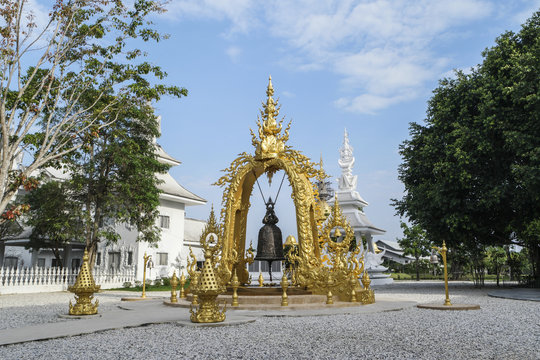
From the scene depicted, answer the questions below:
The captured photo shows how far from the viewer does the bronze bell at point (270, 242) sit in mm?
12547

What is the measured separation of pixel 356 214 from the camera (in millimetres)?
35969

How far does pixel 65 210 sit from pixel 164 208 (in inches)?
314

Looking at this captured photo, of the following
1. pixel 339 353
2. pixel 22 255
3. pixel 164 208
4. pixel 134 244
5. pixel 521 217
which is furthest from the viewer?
pixel 22 255

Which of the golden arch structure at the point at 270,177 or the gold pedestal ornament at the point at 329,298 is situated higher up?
the golden arch structure at the point at 270,177

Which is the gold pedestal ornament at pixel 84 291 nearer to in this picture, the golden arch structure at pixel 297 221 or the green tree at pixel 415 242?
the golden arch structure at pixel 297 221

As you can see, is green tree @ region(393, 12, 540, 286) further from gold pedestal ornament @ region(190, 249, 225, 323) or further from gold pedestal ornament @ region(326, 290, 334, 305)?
gold pedestal ornament @ region(190, 249, 225, 323)

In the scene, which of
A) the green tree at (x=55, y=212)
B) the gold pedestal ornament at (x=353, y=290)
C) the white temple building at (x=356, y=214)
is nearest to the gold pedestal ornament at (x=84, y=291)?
the gold pedestal ornament at (x=353, y=290)

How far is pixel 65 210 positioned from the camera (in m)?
24.3

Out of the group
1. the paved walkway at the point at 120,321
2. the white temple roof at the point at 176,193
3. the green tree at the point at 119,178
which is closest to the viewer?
the paved walkway at the point at 120,321

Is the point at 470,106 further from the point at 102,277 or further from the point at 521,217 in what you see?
the point at 102,277

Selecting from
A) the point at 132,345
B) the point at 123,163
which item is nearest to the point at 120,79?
the point at 123,163

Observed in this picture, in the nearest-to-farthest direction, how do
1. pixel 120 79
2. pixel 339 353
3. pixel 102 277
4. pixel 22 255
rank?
pixel 339 353, pixel 120 79, pixel 102 277, pixel 22 255

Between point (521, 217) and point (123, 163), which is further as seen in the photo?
point (123, 163)

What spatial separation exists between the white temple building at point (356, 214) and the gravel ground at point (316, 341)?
24017 millimetres
